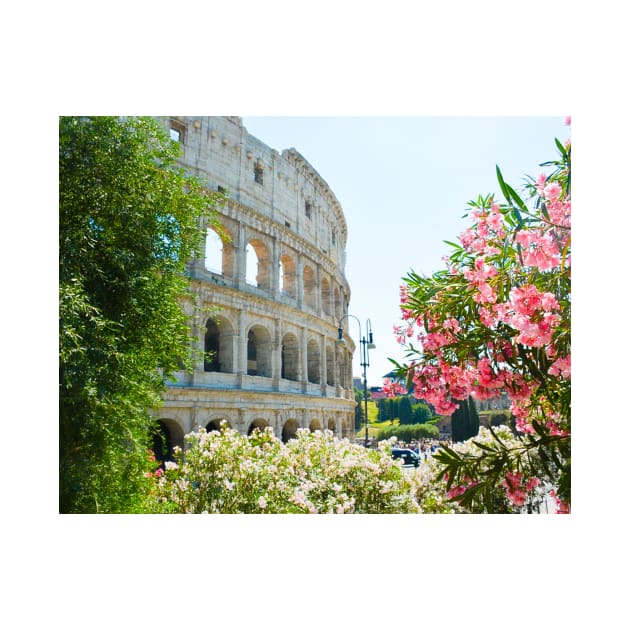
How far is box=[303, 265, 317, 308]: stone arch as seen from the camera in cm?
2261

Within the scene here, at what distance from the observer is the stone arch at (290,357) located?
2053 cm

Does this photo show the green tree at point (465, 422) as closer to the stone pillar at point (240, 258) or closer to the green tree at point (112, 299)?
the green tree at point (112, 299)

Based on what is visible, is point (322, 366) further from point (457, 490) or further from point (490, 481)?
point (490, 481)

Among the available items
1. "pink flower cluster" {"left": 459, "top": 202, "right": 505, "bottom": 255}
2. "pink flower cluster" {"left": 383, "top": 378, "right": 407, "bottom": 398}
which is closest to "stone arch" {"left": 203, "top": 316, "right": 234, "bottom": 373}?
"pink flower cluster" {"left": 383, "top": 378, "right": 407, "bottom": 398}

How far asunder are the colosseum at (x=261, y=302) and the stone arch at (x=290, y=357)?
0.13 ft

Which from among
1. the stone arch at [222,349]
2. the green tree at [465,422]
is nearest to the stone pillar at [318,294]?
the stone arch at [222,349]

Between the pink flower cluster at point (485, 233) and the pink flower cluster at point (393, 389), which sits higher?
the pink flower cluster at point (485, 233)

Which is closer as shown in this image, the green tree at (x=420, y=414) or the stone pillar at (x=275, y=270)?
the green tree at (x=420, y=414)

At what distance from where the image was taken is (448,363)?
531 cm

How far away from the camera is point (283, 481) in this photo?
26.3 feet

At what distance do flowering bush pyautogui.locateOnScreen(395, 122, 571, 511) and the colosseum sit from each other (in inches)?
394

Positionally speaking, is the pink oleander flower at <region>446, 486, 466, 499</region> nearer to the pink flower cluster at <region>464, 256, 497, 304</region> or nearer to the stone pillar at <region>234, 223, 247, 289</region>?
the pink flower cluster at <region>464, 256, 497, 304</region>
